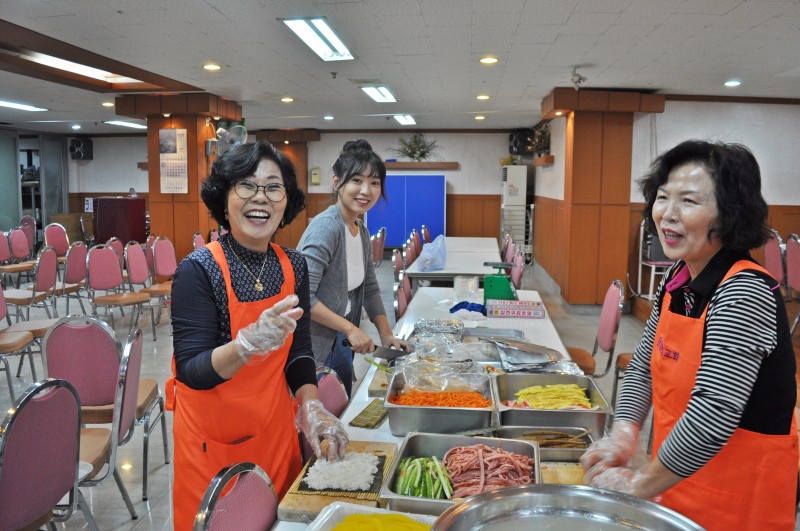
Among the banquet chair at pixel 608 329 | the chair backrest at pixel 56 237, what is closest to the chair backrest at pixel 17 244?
the chair backrest at pixel 56 237

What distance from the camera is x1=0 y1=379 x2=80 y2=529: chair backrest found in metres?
1.72

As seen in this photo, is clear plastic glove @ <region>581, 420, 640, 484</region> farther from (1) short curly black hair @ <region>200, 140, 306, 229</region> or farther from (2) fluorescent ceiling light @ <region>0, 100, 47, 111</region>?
(2) fluorescent ceiling light @ <region>0, 100, 47, 111</region>

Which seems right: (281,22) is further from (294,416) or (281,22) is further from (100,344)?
(294,416)

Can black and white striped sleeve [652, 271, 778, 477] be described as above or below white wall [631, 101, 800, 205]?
below

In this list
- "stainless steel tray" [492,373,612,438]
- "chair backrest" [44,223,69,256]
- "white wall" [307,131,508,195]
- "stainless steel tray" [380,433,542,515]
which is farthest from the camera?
"white wall" [307,131,508,195]

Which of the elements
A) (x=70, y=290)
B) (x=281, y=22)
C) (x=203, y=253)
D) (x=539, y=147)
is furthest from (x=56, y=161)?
(x=203, y=253)

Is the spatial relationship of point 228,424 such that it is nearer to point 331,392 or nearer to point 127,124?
point 331,392

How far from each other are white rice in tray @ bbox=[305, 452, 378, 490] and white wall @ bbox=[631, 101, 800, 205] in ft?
21.8

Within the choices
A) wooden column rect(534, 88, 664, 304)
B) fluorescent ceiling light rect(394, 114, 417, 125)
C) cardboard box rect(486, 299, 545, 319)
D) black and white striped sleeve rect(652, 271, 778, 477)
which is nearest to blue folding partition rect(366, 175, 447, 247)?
fluorescent ceiling light rect(394, 114, 417, 125)

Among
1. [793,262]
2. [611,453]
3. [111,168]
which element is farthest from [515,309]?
[111,168]

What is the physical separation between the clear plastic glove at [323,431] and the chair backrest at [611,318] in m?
2.30

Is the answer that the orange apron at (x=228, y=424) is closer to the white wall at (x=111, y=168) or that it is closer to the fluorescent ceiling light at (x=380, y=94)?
the fluorescent ceiling light at (x=380, y=94)

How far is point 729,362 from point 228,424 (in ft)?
3.89

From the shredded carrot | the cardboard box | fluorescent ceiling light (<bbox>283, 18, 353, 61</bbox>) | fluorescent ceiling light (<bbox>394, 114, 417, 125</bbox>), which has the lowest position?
the shredded carrot
